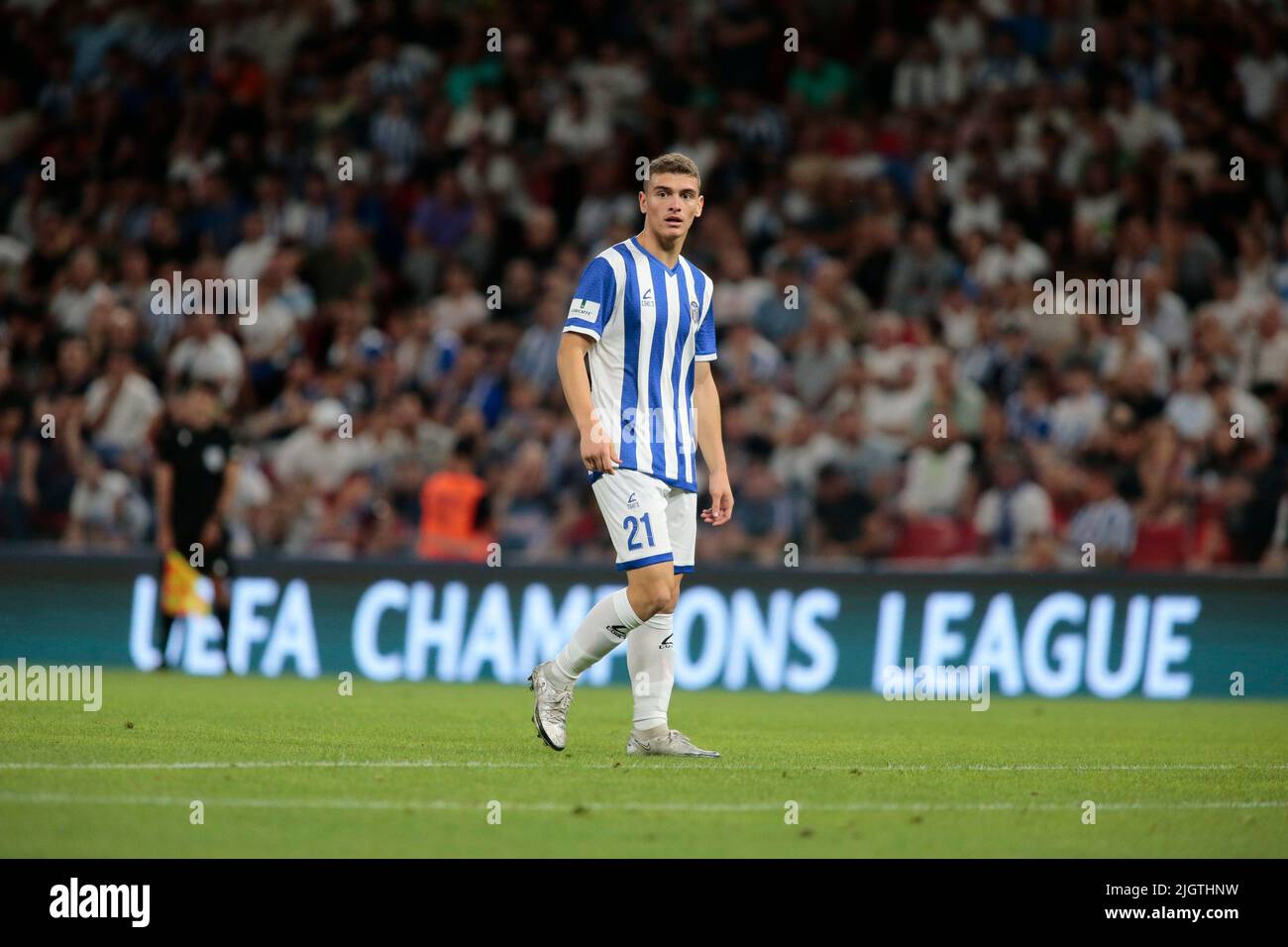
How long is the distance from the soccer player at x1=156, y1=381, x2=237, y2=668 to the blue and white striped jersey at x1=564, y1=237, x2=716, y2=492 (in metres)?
7.13

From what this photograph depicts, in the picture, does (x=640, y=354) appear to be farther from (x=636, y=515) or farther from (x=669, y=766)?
(x=669, y=766)

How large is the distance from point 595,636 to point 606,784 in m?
0.99

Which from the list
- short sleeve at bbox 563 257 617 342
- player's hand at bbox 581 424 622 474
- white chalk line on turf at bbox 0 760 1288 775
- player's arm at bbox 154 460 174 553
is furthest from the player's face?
player's arm at bbox 154 460 174 553

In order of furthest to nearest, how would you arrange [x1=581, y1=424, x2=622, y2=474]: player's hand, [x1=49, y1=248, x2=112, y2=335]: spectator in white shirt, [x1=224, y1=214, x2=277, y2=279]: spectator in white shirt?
1. [x1=224, y1=214, x2=277, y2=279]: spectator in white shirt
2. [x1=49, y1=248, x2=112, y2=335]: spectator in white shirt
3. [x1=581, y1=424, x2=622, y2=474]: player's hand

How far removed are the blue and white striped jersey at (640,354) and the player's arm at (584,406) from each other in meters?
0.06

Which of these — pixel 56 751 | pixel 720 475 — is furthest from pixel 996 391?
pixel 56 751

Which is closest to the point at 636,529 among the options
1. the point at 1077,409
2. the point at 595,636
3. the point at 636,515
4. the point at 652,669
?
the point at 636,515

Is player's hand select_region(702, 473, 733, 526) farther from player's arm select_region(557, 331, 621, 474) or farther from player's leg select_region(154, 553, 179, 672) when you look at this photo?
player's leg select_region(154, 553, 179, 672)

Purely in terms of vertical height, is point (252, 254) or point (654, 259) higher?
point (252, 254)

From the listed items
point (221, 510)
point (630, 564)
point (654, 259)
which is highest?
point (654, 259)

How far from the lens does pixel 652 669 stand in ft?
29.2

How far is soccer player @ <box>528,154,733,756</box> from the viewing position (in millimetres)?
8656

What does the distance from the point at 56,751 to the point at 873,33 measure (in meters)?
14.2

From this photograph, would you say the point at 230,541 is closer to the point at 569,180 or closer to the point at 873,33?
the point at 569,180
